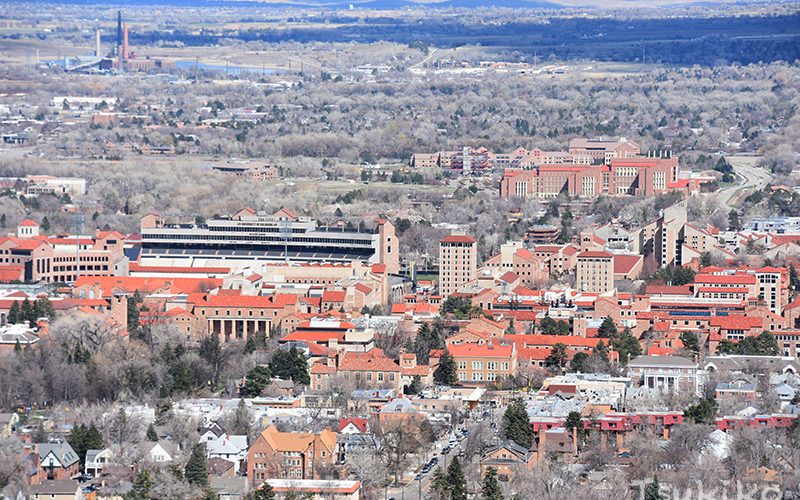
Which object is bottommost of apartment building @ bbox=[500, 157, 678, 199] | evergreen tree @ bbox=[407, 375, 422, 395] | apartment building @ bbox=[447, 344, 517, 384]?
evergreen tree @ bbox=[407, 375, 422, 395]

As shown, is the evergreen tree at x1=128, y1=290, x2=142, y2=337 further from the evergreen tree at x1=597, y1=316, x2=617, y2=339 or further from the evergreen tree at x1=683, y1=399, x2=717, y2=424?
the evergreen tree at x1=683, y1=399, x2=717, y2=424

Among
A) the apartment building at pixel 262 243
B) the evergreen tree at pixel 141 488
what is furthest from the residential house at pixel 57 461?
the apartment building at pixel 262 243

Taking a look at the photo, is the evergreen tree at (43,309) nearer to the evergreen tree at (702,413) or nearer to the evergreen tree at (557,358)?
the evergreen tree at (557,358)

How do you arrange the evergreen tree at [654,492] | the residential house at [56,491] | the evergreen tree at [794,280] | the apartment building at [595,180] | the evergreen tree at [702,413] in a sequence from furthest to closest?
the apartment building at [595,180] < the evergreen tree at [794,280] < the evergreen tree at [702,413] < the residential house at [56,491] < the evergreen tree at [654,492]

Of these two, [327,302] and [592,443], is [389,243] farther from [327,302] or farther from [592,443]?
[592,443]

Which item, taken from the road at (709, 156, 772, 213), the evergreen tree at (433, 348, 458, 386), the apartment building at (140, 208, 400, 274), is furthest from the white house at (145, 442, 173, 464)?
the road at (709, 156, 772, 213)

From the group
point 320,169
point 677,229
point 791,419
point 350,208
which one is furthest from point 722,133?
point 791,419
